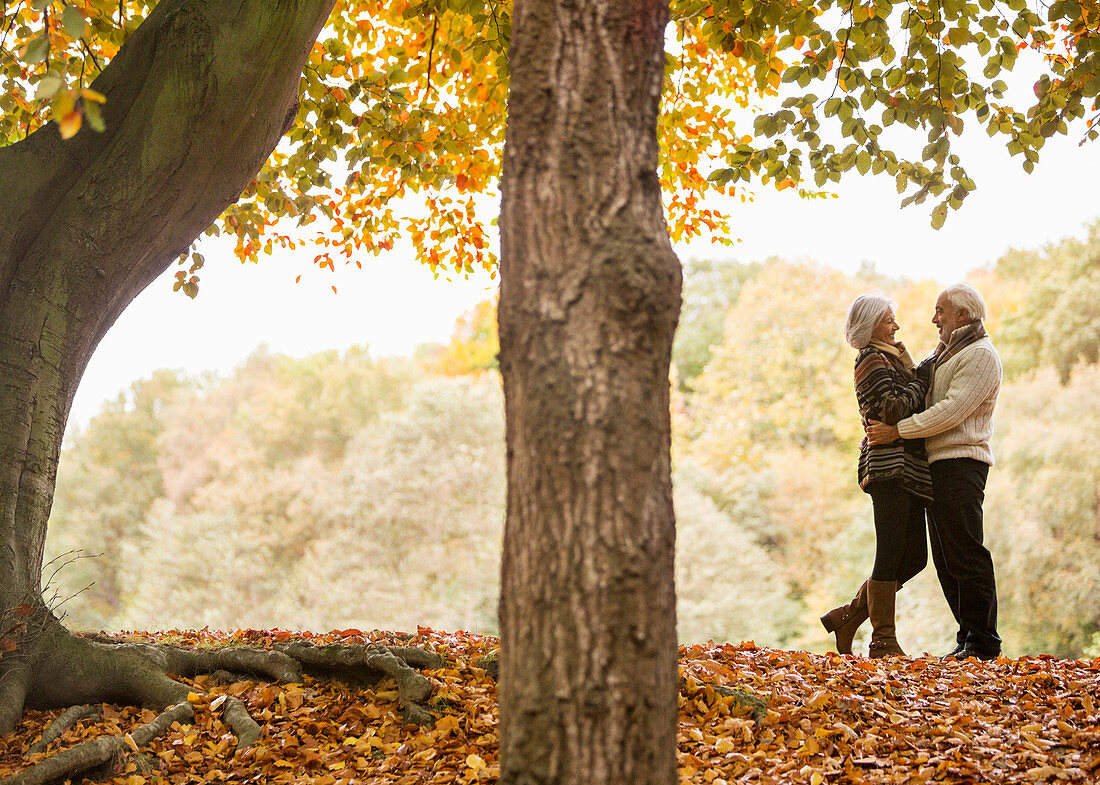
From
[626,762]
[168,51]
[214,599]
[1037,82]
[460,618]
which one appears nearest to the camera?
[626,762]

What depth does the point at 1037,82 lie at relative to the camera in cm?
439

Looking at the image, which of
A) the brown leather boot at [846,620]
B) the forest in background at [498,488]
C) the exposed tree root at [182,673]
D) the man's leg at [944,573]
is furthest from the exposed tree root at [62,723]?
the forest in background at [498,488]

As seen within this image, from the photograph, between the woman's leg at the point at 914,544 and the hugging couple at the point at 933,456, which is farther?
the woman's leg at the point at 914,544

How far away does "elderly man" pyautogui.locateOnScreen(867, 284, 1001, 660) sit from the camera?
170 inches

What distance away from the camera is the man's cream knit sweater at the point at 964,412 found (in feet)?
14.2

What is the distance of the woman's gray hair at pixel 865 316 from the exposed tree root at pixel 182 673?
9.02 feet

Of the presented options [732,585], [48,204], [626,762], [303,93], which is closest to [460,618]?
[732,585]

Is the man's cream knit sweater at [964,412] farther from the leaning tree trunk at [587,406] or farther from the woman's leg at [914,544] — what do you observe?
the leaning tree trunk at [587,406]

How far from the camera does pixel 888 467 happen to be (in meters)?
4.48

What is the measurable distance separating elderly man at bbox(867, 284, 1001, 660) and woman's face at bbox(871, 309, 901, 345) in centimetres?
28

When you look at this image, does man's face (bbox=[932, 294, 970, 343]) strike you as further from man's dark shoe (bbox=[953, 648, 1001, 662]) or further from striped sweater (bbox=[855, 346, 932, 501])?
man's dark shoe (bbox=[953, 648, 1001, 662])

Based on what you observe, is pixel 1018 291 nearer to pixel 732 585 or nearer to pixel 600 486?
pixel 732 585

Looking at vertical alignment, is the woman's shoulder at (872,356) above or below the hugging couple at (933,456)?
above

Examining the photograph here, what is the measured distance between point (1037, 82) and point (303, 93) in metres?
4.30
